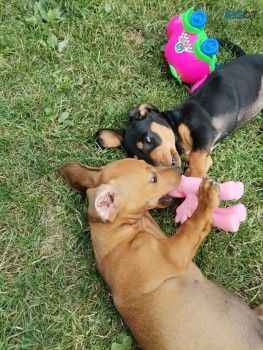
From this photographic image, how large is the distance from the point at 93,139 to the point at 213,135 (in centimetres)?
136

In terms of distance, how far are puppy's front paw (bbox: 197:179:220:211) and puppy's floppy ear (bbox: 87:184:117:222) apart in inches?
30.4

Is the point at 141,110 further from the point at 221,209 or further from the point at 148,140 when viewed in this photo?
the point at 221,209

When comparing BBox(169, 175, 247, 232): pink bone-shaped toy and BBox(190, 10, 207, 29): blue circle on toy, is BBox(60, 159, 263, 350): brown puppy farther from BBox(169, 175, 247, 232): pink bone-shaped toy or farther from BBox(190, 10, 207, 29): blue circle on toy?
BBox(190, 10, 207, 29): blue circle on toy

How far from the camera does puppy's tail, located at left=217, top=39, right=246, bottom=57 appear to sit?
231 inches

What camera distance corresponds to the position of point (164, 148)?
4.89 m

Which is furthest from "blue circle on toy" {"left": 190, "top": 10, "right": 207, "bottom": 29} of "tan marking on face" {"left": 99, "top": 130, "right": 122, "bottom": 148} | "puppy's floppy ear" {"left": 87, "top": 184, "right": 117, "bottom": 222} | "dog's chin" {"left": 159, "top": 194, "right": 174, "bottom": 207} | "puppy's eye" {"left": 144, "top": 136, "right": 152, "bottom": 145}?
"puppy's floppy ear" {"left": 87, "top": 184, "right": 117, "bottom": 222}

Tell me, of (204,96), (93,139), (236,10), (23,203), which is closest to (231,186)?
(204,96)

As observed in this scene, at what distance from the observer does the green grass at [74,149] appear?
444 cm

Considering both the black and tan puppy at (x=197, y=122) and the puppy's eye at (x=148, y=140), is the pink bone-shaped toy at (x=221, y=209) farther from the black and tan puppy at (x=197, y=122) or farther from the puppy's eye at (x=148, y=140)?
the puppy's eye at (x=148, y=140)

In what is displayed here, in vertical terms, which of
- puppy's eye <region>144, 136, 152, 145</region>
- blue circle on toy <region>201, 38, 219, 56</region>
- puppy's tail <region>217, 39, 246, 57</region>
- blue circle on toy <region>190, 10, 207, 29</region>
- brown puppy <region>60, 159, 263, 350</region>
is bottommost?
brown puppy <region>60, 159, 263, 350</region>

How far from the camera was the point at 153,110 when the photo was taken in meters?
5.12

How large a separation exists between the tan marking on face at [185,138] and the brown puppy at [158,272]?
40.0 inches

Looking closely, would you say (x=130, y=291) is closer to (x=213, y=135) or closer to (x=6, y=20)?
(x=213, y=135)

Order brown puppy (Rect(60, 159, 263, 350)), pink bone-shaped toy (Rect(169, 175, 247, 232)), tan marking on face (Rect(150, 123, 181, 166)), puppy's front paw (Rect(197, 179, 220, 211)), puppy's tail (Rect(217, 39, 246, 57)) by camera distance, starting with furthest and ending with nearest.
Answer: puppy's tail (Rect(217, 39, 246, 57)) < tan marking on face (Rect(150, 123, 181, 166)) < pink bone-shaped toy (Rect(169, 175, 247, 232)) < puppy's front paw (Rect(197, 179, 220, 211)) < brown puppy (Rect(60, 159, 263, 350))
